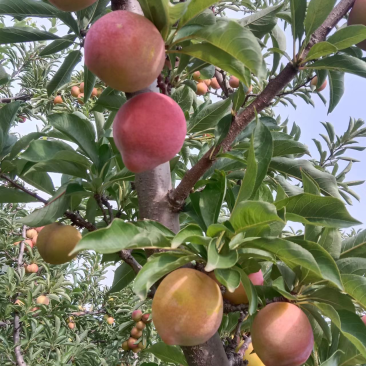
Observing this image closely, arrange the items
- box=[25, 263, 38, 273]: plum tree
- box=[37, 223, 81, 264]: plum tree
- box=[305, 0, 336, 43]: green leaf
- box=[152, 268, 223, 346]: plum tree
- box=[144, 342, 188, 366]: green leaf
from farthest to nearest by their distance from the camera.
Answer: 1. box=[25, 263, 38, 273]: plum tree
2. box=[37, 223, 81, 264]: plum tree
3. box=[144, 342, 188, 366]: green leaf
4. box=[305, 0, 336, 43]: green leaf
5. box=[152, 268, 223, 346]: plum tree

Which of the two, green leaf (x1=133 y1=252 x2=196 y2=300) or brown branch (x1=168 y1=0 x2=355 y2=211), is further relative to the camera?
brown branch (x1=168 y1=0 x2=355 y2=211)

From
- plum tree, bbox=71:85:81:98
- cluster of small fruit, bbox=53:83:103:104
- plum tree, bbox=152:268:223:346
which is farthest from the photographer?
plum tree, bbox=71:85:81:98

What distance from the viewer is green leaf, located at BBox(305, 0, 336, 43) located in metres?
0.79

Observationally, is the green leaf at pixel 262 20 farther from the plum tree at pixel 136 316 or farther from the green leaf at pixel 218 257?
the plum tree at pixel 136 316

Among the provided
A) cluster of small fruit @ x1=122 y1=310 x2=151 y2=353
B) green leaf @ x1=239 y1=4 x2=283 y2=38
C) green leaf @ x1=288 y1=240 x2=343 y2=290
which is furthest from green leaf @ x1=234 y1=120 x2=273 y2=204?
cluster of small fruit @ x1=122 y1=310 x2=151 y2=353

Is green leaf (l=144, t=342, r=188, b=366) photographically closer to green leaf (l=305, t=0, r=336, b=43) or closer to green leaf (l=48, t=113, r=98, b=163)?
green leaf (l=48, t=113, r=98, b=163)

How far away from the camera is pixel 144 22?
68 centimetres

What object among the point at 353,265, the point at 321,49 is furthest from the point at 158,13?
the point at 353,265

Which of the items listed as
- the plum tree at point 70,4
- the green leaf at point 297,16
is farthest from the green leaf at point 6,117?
the green leaf at point 297,16

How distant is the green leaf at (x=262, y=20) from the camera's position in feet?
3.34

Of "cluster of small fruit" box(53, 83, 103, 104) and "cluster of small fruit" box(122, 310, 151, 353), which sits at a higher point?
"cluster of small fruit" box(53, 83, 103, 104)

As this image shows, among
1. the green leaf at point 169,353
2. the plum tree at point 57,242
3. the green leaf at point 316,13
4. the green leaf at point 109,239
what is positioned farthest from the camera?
the plum tree at point 57,242

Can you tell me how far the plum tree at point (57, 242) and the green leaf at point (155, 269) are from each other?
19.7 inches

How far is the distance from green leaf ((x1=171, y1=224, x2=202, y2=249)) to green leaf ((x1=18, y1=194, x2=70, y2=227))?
0.48 m
